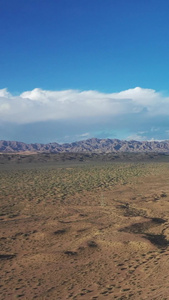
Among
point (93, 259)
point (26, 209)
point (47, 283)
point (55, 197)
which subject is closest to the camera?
point (47, 283)

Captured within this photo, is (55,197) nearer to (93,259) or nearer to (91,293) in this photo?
(93,259)

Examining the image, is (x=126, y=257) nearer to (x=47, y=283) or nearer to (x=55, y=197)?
(x=47, y=283)

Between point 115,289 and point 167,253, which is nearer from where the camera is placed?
point 115,289

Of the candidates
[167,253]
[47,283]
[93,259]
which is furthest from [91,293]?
[167,253]

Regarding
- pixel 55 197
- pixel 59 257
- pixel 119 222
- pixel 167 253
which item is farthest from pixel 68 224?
pixel 55 197

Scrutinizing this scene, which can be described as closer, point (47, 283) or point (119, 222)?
point (47, 283)

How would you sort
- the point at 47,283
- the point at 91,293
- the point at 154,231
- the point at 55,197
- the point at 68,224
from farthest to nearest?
the point at 55,197, the point at 68,224, the point at 154,231, the point at 47,283, the point at 91,293

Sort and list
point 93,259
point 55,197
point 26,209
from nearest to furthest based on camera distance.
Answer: point 93,259 → point 26,209 → point 55,197

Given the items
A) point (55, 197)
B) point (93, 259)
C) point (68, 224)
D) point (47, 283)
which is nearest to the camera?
point (47, 283)
